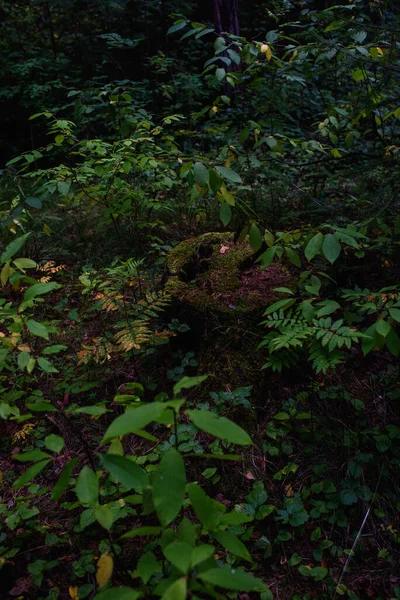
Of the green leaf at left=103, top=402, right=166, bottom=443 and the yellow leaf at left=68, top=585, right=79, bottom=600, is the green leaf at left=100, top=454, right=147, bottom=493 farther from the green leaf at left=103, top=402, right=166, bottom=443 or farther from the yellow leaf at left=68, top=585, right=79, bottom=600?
the yellow leaf at left=68, top=585, right=79, bottom=600

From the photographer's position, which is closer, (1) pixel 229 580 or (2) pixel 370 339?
(1) pixel 229 580

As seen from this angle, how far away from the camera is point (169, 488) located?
3.06 feet

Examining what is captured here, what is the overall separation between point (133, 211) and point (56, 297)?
3.45 ft

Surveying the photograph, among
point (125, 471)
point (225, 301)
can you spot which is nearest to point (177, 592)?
point (125, 471)

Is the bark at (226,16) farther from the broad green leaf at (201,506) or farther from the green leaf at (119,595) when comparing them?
the green leaf at (119,595)

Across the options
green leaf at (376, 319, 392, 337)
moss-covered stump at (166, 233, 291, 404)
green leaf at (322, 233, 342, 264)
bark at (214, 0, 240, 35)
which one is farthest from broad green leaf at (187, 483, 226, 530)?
bark at (214, 0, 240, 35)

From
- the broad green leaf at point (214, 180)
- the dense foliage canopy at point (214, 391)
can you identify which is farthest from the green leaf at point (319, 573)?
the broad green leaf at point (214, 180)

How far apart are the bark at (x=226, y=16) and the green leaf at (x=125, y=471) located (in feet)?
24.4

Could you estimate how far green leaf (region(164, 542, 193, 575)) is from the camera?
83 centimetres

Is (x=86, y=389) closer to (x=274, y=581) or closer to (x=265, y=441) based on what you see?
(x=265, y=441)

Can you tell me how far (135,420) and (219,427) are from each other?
0.63 ft

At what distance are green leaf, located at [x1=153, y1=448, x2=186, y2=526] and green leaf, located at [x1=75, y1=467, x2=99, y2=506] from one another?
0.59 ft

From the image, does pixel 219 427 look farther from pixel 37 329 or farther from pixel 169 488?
pixel 37 329

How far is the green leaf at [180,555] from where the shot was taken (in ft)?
2.74
